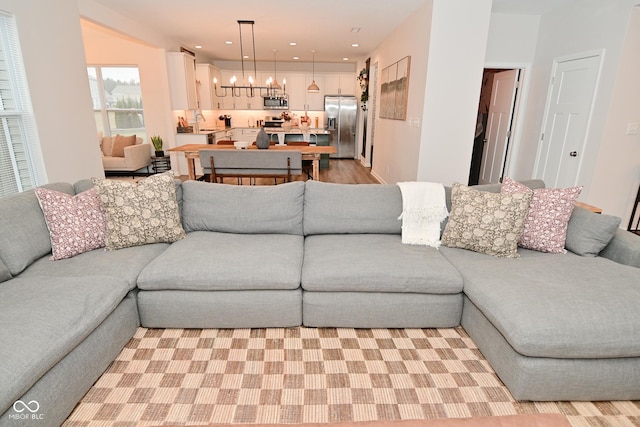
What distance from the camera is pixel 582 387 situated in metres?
1.56

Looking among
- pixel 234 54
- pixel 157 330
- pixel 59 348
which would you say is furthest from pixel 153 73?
pixel 59 348

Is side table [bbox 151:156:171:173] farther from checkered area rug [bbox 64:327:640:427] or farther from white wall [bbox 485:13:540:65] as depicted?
white wall [bbox 485:13:540:65]

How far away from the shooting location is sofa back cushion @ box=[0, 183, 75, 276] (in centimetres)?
182

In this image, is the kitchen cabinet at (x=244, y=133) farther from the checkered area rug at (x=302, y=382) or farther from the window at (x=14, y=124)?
the checkered area rug at (x=302, y=382)

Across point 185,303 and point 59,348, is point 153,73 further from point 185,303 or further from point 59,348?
point 59,348

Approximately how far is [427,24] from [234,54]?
5799mm

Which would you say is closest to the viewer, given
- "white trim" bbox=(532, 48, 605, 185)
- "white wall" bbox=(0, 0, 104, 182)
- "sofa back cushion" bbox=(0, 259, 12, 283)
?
"sofa back cushion" bbox=(0, 259, 12, 283)

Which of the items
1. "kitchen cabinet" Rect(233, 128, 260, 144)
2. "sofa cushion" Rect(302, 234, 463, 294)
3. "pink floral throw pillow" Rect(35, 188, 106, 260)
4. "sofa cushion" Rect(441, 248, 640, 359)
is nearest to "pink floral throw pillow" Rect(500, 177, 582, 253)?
"sofa cushion" Rect(441, 248, 640, 359)

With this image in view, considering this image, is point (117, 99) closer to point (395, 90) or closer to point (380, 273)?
point (395, 90)

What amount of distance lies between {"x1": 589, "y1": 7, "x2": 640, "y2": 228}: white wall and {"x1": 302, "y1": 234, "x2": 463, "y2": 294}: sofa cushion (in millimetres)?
2849

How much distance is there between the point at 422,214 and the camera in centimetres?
241

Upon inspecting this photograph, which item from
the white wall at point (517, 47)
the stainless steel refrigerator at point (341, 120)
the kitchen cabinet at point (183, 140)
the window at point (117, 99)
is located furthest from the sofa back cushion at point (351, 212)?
the stainless steel refrigerator at point (341, 120)

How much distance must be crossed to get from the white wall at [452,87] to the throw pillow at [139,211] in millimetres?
3054

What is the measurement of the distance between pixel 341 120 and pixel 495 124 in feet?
15.7
